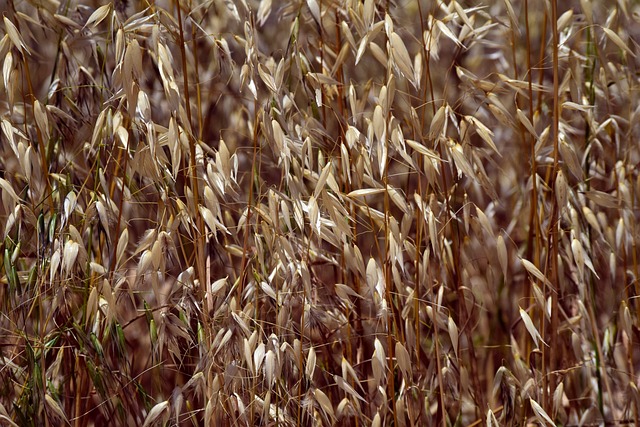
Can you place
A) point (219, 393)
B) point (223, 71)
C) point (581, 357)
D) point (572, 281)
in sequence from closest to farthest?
point (219, 393)
point (223, 71)
point (581, 357)
point (572, 281)

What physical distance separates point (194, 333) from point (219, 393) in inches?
4.6

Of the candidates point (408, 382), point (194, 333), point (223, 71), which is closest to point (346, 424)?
point (408, 382)

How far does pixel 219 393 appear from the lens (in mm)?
879

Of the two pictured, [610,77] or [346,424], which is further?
[610,77]

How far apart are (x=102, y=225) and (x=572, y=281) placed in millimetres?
794

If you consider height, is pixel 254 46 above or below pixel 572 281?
above

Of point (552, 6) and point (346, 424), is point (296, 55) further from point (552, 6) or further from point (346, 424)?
point (346, 424)

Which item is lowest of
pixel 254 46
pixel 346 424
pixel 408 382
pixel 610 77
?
pixel 346 424

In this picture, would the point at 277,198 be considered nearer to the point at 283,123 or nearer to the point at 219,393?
the point at 283,123

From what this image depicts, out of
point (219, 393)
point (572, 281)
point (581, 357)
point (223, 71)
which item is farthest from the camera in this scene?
point (572, 281)

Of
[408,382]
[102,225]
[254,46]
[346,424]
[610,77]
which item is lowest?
[346,424]

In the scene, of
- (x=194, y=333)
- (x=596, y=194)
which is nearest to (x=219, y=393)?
(x=194, y=333)

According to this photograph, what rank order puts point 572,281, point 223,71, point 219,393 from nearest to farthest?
point 219,393 < point 223,71 < point 572,281

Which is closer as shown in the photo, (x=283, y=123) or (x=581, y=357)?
(x=283, y=123)
